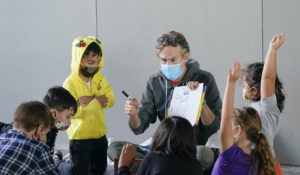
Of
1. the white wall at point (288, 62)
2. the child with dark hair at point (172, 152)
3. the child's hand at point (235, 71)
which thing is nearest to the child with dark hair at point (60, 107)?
the child with dark hair at point (172, 152)

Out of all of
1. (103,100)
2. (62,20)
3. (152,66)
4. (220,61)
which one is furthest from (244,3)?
(62,20)

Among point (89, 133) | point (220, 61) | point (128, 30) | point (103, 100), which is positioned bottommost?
point (89, 133)

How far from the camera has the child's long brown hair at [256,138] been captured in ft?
9.27

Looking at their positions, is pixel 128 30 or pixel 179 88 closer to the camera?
Result: pixel 179 88

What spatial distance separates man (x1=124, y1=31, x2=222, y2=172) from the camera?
3689 millimetres

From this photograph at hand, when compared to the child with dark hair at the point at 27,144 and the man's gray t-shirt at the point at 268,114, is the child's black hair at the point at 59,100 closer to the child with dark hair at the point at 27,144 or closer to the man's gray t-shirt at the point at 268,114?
the child with dark hair at the point at 27,144

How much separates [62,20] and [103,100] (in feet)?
5.04

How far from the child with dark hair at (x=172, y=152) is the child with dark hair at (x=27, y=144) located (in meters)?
0.58

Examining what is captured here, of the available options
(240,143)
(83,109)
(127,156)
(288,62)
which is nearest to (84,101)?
(83,109)

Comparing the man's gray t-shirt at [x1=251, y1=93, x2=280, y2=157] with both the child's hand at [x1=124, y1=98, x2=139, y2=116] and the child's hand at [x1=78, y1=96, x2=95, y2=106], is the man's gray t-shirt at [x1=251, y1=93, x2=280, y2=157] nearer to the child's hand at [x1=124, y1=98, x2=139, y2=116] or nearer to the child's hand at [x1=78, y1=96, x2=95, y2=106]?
the child's hand at [x1=124, y1=98, x2=139, y2=116]

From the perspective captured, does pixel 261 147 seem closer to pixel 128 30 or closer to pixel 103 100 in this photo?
pixel 103 100

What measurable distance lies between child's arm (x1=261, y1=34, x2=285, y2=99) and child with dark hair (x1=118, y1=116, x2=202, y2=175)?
66 centimetres

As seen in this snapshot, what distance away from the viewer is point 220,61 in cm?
465

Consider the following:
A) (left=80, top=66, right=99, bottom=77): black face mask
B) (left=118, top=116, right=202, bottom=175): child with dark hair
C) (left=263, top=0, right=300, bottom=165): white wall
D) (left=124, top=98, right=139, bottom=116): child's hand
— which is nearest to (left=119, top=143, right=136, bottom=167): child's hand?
(left=118, top=116, right=202, bottom=175): child with dark hair
